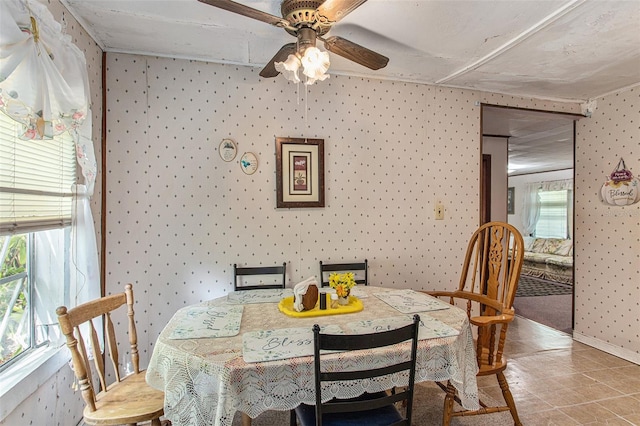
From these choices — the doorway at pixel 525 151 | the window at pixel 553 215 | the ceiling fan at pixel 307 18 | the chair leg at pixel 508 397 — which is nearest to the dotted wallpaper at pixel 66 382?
the ceiling fan at pixel 307 18

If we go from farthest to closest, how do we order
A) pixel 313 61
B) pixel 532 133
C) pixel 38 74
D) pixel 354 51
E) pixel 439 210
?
pixel 532 133, pixel 439 210, pixel 354 51, pixel 313 61, pixel 38 74

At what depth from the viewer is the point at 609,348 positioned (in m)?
3.14

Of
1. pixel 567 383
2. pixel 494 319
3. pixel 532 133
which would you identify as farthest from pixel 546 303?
pixel 494 319

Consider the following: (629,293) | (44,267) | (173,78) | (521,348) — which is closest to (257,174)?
(173,78)

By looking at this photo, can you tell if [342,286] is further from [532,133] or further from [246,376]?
[532,133]

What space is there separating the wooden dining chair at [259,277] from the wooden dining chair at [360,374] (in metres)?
1.25

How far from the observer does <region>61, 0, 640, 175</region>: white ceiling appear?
1.85m

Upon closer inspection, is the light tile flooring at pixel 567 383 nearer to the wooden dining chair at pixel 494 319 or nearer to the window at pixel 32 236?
the wooden dining chair at pixel 494 319

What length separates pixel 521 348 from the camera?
3225 millimetres

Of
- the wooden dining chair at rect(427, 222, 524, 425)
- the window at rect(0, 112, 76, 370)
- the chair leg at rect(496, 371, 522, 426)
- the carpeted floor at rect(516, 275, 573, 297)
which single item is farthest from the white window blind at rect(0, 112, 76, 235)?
the carpeted floor at rect(516, 275, 573, 297)

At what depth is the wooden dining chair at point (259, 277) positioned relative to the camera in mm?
2539

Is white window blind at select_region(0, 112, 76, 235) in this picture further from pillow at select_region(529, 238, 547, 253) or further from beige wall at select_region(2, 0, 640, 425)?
pillow at select_region(529, 238, 547, 253)

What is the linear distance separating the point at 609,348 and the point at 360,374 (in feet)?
10.7

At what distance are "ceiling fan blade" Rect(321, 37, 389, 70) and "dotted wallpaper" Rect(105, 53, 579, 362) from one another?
0.94 metres
